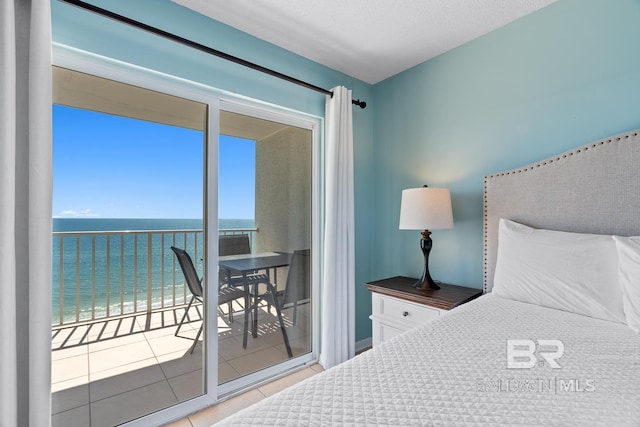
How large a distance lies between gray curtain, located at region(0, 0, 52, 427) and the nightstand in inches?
78.0

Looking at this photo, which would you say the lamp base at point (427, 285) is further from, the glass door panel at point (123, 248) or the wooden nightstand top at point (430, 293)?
the glass door panel at point (123, 248)

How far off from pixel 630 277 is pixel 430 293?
3.42 ft

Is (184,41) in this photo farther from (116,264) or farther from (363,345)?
(363,345)

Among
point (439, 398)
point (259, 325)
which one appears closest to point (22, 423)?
point (259, 325)

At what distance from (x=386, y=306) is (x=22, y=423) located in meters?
2.12

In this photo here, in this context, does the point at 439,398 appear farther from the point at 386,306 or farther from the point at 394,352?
the point at 386,306

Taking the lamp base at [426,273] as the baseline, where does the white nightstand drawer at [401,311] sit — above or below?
below

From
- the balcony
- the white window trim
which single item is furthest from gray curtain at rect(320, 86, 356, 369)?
the balcony

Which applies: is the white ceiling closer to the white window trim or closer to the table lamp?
the white window trim

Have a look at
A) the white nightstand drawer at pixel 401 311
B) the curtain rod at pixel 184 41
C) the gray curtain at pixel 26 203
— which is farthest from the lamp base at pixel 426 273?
the gray curtain at pixel 26 203

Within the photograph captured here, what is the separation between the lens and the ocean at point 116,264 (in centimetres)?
167

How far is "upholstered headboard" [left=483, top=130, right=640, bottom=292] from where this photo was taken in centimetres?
157

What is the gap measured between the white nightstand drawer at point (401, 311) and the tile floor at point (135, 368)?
3.01 ft

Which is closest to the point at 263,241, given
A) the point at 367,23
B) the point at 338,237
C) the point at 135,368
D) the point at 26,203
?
the point at 338,237
